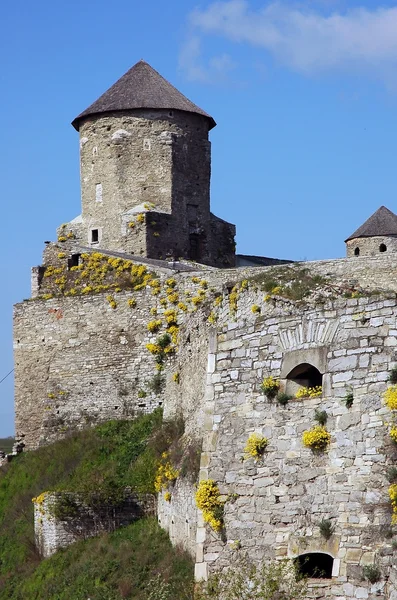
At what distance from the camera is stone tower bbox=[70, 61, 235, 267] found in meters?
40.3

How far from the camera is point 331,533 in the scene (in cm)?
1284

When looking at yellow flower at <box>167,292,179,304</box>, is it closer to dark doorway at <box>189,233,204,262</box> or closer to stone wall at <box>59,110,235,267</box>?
stone wall at <box>59,110,235,267</box>

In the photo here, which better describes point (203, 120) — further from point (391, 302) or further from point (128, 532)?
point (391, 302)

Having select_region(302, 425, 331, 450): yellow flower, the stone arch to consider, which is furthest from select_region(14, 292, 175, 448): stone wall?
select_region(302, 425, 331, 450): yellow flower

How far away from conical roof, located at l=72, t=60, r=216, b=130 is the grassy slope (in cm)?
1168

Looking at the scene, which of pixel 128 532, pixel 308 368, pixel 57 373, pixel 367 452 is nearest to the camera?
pixel 367 452

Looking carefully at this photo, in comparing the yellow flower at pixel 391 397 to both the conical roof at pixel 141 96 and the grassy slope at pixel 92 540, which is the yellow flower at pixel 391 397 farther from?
the conical roof at pixel 141 96

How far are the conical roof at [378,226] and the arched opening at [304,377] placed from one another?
115 ft

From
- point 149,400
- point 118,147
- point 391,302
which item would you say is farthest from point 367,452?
point 118,147

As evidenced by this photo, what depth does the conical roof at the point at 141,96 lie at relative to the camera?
40781mm

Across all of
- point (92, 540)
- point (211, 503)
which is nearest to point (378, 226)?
point (92, 540)

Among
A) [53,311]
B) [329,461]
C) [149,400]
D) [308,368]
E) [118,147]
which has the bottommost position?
[329,461]

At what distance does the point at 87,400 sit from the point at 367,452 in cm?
2262

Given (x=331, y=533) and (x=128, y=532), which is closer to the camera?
(x=331, y=533)
